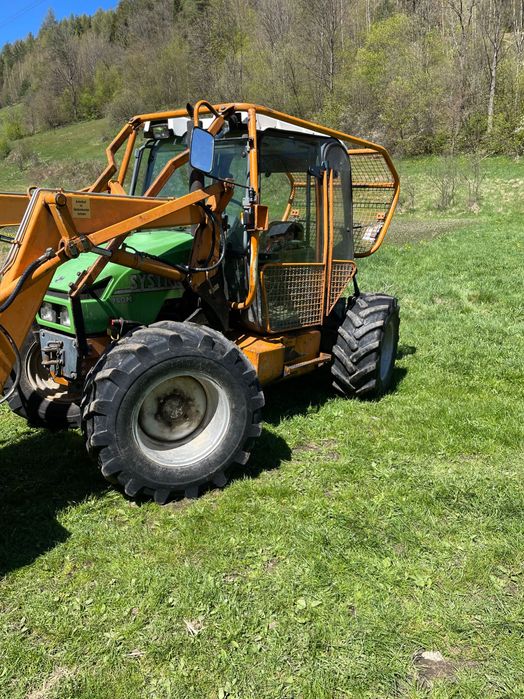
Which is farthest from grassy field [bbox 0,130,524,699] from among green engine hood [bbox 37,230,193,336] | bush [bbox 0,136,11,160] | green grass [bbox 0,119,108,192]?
bush [bbox 0,136,11,160]

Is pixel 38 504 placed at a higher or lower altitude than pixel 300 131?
lower

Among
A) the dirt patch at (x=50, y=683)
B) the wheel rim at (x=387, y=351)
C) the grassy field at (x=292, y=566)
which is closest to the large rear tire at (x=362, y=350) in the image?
the wheel rim at (x=387, y=351)

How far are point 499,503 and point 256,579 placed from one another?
167 centimetres

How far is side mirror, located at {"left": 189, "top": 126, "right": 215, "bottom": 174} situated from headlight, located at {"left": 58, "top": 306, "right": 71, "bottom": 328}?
4.30 feet

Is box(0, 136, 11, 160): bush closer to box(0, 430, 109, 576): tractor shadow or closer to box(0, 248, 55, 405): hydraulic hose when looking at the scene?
box(0, 430, 109, 576): tractor shadow

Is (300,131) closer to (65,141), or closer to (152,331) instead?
(152,331)

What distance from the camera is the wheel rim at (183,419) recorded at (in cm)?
355

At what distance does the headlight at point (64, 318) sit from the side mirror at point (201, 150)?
4.30 ft

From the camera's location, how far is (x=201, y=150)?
134 inches

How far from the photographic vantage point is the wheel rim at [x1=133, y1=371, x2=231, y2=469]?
11.6 feet

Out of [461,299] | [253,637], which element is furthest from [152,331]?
[461,299]

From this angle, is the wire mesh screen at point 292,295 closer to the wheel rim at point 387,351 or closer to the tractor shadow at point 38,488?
the wheel rim at point 387,351

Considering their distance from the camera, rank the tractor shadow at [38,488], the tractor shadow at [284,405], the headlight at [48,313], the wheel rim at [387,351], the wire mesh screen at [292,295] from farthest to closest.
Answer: the wheel rim at [387,351] < the wire mesh screen at [292,295] < the tractor shadow at [284,405] < the headlight at [48,313] < the tractor shadow at [38,488]

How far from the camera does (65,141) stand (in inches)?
2131
